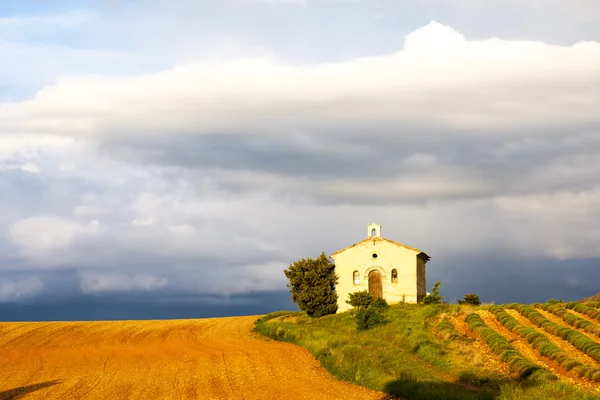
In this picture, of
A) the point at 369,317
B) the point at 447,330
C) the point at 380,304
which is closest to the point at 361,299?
the point at 380,304

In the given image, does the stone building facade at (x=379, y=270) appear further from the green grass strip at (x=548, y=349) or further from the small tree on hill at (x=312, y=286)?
the green grass strip at (x=548, y=349)

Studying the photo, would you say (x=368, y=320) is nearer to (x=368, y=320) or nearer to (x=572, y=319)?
(x=368, y=320)

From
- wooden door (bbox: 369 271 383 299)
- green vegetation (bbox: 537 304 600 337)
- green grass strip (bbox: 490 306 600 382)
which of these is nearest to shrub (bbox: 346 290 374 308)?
wooden door (bbox: 369 271 383 299)

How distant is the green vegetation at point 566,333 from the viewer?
3271 centimetres

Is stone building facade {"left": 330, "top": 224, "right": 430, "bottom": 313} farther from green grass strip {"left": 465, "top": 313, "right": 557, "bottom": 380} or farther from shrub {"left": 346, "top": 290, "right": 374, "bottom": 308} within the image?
green grass strip {"left": 465, "top": 313, "right": 557, "bottom": 380}

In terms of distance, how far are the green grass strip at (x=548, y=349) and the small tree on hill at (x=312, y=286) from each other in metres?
16.2

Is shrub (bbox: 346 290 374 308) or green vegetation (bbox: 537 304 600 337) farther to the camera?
shrub (bbox: 346 290 374 308)

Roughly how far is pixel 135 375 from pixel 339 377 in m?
9.04

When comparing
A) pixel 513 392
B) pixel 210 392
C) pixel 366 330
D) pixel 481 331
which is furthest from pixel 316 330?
pixel 513 392

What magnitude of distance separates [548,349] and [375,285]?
27.8 meters

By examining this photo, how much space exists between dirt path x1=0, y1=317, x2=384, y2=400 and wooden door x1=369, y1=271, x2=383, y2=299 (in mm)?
12038

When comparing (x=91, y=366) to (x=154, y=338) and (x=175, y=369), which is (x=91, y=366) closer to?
(x=175, y=369)

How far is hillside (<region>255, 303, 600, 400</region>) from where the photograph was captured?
2514 centimetres

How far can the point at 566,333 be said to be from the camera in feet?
122
